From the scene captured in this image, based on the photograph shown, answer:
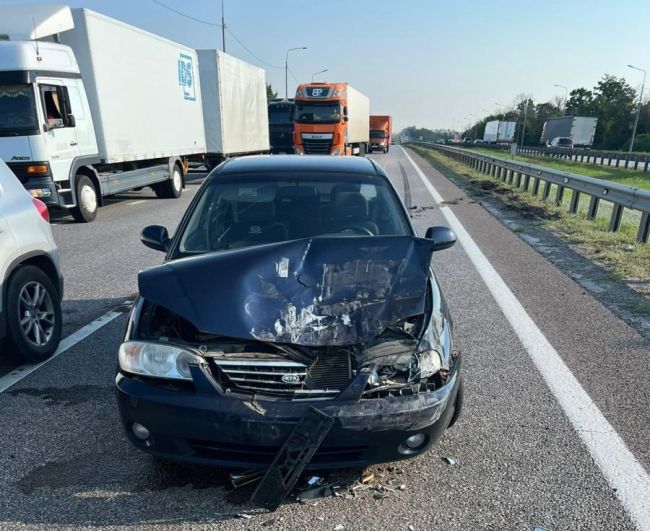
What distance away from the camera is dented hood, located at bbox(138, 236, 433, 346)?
2615 mm

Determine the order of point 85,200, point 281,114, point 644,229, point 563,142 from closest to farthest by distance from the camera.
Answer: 1. point 644,229
2. point 85,200
3. point 281,114
4. point 563,142

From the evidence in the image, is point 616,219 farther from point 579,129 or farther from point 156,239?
point 579,129

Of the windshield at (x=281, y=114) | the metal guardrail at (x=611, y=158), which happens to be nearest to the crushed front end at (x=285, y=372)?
the windshield at (x=281, y=114)

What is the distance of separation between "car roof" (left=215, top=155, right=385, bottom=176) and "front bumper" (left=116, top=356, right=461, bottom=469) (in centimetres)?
217

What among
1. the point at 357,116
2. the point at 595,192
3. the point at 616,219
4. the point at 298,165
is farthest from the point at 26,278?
the point at 357,116

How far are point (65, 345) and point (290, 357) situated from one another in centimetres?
293

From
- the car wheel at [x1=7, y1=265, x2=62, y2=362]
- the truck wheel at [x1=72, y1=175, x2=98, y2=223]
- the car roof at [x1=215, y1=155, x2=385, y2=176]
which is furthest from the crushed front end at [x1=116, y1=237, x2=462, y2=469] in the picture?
the truck wheel at [x1=72, y1=175, x2=98, y2=223]

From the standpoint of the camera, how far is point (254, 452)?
2.52 metres

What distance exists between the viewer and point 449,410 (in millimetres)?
2725

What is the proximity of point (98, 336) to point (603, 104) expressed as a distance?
96.4m

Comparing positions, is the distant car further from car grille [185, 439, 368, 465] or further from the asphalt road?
car grille [185, 439, 368, 465]

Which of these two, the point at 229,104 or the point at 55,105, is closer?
the point at 55,105

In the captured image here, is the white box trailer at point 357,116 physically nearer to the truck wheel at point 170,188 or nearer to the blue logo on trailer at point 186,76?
the blue logo on trailer at point 186,76

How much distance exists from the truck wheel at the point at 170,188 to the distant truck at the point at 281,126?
610 inches
